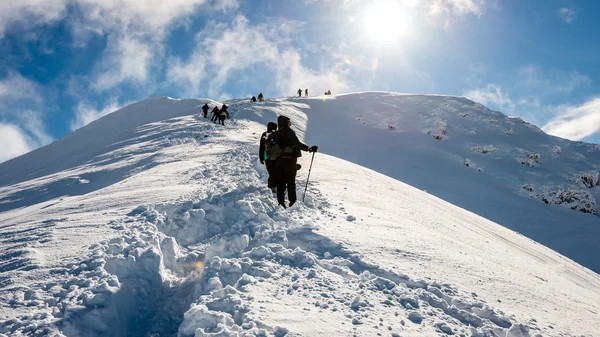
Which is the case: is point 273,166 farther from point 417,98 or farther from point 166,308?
point 417,98

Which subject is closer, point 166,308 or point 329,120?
point 166,308

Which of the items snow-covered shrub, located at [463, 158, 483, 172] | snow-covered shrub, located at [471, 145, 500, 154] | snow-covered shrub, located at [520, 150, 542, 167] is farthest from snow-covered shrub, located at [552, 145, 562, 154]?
snow-covered shrub, located at [463, 158, 483, 172]

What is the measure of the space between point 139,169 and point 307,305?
10607 mm

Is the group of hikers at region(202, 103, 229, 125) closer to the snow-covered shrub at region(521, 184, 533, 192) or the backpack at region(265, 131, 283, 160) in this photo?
the backpack at region(265, 131, 283, 160)

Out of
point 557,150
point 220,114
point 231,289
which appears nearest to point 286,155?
point 231,289

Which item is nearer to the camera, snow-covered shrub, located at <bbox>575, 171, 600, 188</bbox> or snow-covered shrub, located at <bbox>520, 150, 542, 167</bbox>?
snow-covered shrub, located at <bbox>575, 171, 600, 188</bbox>

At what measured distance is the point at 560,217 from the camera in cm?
2027

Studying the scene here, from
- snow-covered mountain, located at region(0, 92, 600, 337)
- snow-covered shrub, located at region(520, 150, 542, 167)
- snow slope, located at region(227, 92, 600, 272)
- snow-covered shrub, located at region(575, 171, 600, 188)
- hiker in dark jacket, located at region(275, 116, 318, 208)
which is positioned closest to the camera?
snow-covered mountain, located at region(0, 92, 600, 337)

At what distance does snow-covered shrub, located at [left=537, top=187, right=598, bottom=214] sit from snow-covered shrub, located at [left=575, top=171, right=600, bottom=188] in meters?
2.26

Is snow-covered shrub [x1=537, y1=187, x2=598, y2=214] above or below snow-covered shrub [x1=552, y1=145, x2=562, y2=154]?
below

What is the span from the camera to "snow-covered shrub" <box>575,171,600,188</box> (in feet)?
81.6

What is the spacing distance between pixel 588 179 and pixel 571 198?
5.04 meters

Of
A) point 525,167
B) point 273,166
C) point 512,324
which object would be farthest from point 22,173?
point 525,167

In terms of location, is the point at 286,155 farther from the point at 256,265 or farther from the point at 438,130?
the point at 438,130
